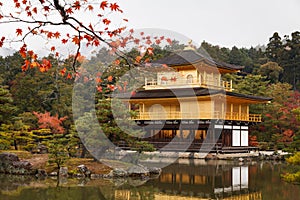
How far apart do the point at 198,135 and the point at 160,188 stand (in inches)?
465

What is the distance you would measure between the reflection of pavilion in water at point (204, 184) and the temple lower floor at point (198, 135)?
614 cm

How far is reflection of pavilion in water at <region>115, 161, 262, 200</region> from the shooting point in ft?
32.4

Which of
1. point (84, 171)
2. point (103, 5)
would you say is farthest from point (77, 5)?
point (84, 171)

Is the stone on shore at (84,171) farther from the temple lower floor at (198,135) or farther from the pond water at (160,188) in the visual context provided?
the temple lower floor at (198,135)

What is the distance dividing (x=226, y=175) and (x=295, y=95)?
1670 centimetres

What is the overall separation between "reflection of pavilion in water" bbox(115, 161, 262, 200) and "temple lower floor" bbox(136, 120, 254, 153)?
Result: 20.2ft

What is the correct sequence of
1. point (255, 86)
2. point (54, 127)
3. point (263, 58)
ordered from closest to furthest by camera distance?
point (54, 127)
point (255, 86)
point (263, 58)

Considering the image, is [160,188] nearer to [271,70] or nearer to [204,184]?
[204,184]

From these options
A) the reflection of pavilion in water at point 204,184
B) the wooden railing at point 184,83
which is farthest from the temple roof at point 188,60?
the reflection of pavilion in water at point 204,184

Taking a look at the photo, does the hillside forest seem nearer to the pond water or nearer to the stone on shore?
the stone on shore

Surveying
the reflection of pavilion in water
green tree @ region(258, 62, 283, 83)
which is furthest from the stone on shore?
Result: green tree @ region(258, 62, 283, 83)

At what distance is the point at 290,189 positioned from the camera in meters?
10.6

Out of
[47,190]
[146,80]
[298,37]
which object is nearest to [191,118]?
[146,80]

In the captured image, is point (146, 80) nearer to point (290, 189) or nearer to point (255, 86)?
point (255, 86)
